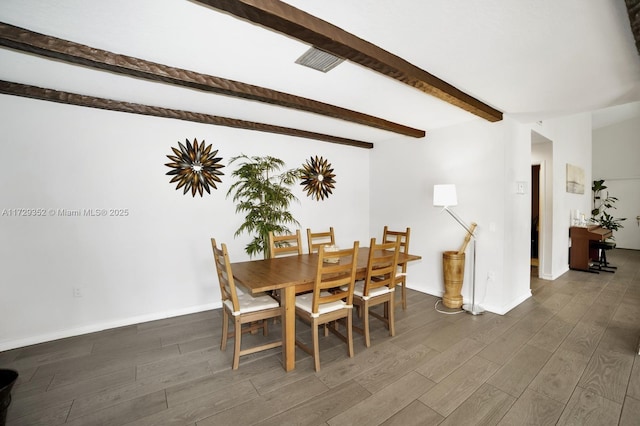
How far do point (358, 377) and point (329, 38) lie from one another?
2.49m

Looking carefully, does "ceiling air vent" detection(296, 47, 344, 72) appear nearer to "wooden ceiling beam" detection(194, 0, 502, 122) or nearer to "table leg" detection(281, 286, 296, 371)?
"wooden ceiling beam" detection(194, 0, 502, 122)

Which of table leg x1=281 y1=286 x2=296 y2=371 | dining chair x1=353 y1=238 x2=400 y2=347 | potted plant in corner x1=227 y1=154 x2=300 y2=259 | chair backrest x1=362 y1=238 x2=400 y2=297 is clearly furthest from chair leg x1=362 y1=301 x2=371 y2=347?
potted plant in corner x1=227 y1=154 x2=300 y2=259

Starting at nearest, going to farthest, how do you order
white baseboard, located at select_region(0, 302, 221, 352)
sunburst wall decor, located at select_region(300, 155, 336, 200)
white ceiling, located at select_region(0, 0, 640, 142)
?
white ceiling, located at select_region(0, 0, 640, 142) < white baseboard, located at select_region(0, 302, 221, 352) < sunburst wall decor, located at select_region(300, 155, 336, 200)

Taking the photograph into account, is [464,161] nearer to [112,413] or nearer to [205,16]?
[205,16]

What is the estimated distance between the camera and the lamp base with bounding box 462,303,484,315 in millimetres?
3369

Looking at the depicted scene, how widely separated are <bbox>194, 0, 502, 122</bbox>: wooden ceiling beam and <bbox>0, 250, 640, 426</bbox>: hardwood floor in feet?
8.02

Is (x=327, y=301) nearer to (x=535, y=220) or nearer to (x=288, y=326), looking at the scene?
(x=288, y=326)

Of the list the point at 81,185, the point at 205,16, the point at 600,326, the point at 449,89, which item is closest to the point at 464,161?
the point at 449,89

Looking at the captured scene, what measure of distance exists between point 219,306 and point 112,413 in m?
1.88

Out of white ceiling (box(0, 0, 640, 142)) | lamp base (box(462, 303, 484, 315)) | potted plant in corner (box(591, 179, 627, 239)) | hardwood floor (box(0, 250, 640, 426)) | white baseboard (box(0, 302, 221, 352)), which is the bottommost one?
hardwood floor (box(0, 250, 640, 426))

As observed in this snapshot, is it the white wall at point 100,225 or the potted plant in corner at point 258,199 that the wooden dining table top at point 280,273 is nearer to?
the potted plant in corner at point 258,199

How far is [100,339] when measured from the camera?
2801mm

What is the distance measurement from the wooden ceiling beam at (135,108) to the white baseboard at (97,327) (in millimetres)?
2402

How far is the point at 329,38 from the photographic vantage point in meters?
1.69
